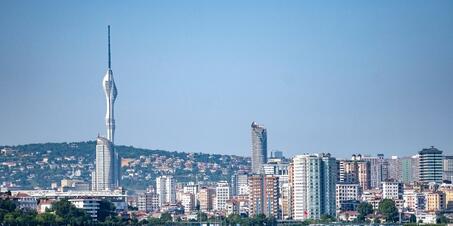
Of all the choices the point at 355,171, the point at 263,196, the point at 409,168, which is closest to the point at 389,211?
the point at 263,196

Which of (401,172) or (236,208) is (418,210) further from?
(401,172)

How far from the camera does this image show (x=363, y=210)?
7844 cm

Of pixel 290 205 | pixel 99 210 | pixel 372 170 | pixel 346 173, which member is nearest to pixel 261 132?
pixel 372 170

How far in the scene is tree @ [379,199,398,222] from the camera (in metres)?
76.0

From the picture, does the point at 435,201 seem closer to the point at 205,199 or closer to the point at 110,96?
the point at 205,199

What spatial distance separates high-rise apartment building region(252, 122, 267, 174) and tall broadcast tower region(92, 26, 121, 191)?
9.97 meters

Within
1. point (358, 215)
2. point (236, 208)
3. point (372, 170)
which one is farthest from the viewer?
point (372, 170)

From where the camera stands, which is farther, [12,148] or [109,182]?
[12,148]

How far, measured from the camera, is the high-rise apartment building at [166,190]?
112125 millimetres

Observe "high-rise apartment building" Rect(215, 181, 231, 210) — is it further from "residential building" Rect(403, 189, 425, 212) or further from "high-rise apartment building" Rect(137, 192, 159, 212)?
"residential building" Rect(403, 189, 425, 212)

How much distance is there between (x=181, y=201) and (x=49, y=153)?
147 ft

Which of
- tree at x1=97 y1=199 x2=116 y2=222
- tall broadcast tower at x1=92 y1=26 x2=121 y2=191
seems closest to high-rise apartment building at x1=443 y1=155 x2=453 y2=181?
tall broadcast tower at x1=92 y1=26 x2=121 y2=191

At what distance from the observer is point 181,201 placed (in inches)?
4117

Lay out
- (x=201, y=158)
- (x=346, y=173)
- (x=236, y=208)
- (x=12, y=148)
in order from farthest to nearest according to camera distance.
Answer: (x=201, y=158) → (x=12, y=148) → (x=346, y=173) → (x=236, y=208)
